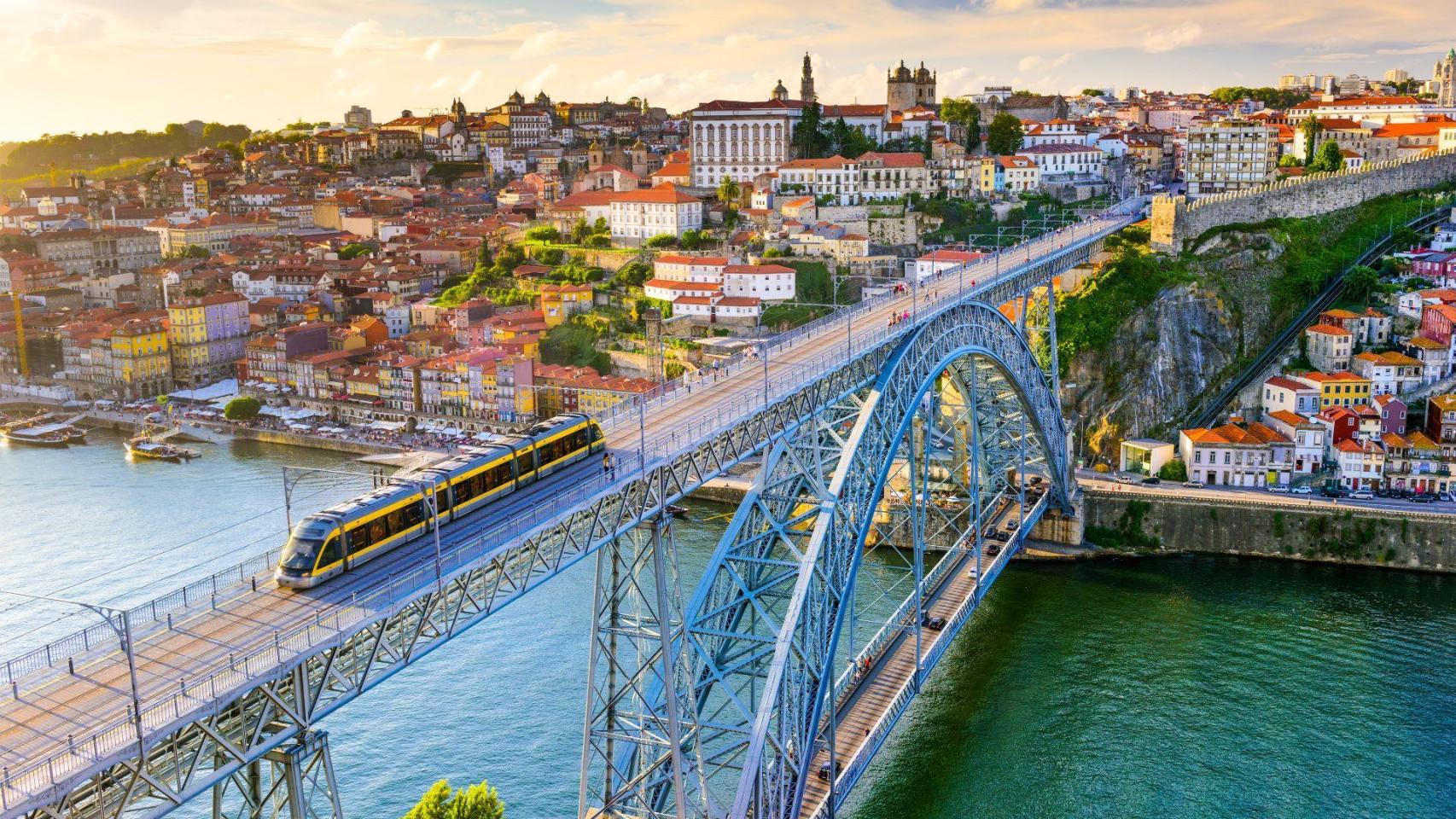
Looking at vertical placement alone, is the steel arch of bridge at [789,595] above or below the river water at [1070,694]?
above

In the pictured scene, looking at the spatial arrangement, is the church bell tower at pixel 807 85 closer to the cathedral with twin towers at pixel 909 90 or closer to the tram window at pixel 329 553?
the cathedral with twin towers at pixel 909 90

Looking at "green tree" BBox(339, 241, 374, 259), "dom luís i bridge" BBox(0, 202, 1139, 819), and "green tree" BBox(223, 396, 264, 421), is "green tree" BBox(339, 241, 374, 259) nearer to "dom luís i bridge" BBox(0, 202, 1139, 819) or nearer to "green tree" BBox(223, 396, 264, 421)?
"green tree" BBox(223, 396, 264, 421)

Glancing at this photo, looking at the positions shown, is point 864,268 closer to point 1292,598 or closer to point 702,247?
point 702,247

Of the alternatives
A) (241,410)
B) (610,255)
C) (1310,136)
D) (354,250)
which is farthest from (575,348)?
(1310,136)

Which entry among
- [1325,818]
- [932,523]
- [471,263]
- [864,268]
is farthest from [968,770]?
[471,263]

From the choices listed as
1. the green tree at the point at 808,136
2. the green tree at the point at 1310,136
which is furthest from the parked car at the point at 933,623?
the green tree at the point at 808,136

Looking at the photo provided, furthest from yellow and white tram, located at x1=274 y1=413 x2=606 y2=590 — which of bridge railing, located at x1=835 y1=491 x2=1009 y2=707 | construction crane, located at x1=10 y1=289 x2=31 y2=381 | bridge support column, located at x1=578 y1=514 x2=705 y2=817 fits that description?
construction crane, located at x1=10 y1=289 x2=31 y2=381
